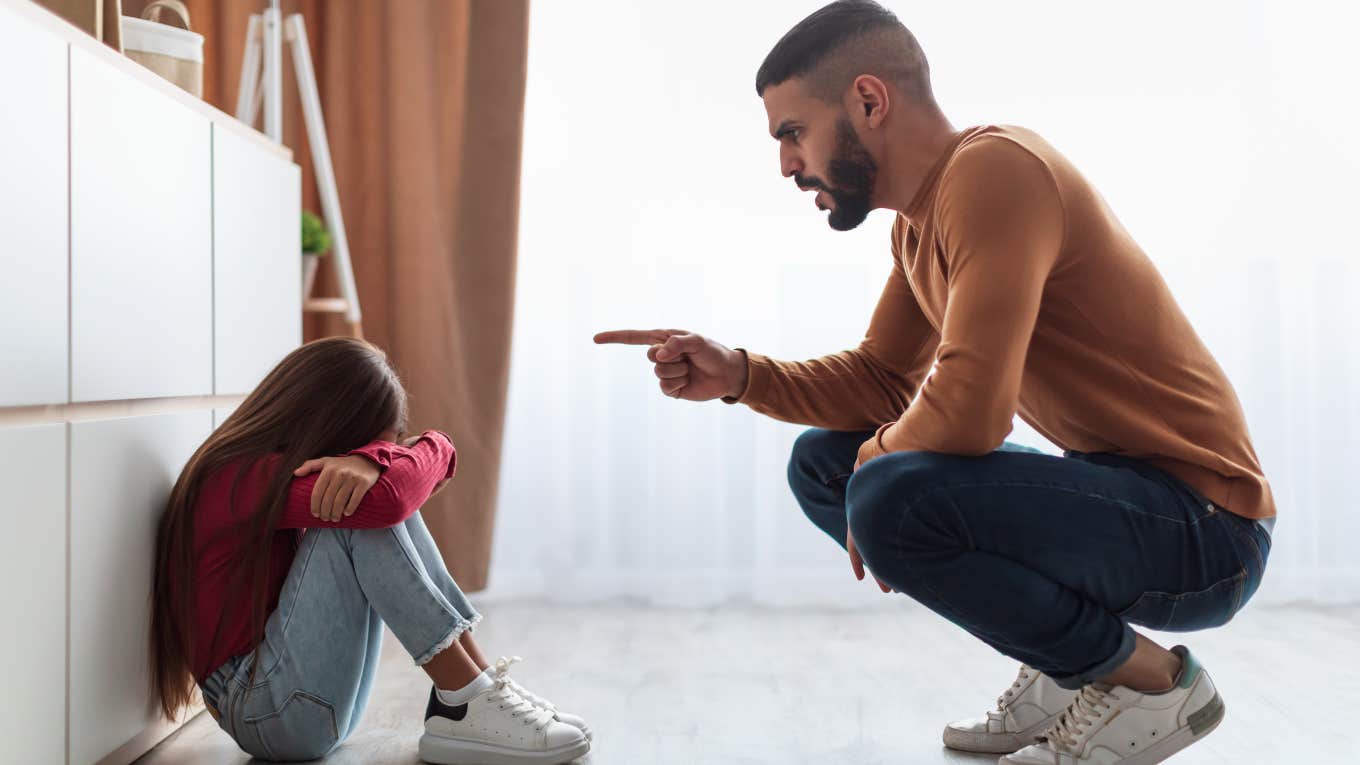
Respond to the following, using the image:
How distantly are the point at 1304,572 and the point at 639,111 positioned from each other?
1932 millimetres

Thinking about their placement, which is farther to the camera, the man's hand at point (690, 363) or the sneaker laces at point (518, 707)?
the man's hand at point (690, 363)

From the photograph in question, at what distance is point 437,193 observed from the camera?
2729mm

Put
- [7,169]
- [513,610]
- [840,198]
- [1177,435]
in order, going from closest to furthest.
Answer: [7,169]
[1177,435]
[840,198]
[513,610]

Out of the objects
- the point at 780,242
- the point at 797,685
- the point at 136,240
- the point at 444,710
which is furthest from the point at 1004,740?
the point at 780,242

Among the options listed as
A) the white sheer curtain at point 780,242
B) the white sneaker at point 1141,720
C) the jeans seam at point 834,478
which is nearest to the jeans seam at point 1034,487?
the white sneaker at point 1141,720

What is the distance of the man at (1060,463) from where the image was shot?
3.99 feet

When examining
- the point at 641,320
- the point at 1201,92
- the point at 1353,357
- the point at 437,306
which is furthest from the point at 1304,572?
the point at 437,306

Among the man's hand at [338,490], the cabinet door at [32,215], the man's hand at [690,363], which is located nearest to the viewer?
the cabinet door at [32,215]

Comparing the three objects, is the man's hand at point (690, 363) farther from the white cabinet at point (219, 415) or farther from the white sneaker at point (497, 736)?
the white cabinet at point (219, 415)

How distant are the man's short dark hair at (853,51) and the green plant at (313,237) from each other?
131 cm

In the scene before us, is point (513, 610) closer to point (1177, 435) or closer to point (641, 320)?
point (641, 320)

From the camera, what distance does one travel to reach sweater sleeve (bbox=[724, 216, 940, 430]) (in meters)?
1.61

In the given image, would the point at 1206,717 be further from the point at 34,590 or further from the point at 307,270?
the point at 307,270

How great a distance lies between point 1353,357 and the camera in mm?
2756
